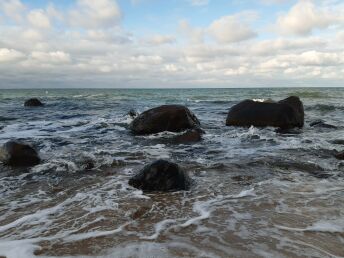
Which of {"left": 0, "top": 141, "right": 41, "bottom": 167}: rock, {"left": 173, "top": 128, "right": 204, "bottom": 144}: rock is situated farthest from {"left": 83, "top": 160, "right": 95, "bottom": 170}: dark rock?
{"left": 173, "top": 128, "right": 204, "bottom": 144}: rock

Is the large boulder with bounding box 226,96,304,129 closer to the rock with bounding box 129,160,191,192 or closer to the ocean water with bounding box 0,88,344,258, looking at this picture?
the ocean water with bounding box 0,88,344,258


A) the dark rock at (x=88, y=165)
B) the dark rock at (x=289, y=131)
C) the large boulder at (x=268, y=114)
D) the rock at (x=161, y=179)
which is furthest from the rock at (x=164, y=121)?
the rock at (x=161, y=179)

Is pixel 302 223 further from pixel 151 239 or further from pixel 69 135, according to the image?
pixel 69 135

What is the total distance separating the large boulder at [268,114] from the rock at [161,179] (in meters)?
7.84

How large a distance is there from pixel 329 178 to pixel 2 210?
519cm

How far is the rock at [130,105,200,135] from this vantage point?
1192 centimetres

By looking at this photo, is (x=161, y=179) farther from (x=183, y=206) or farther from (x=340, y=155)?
(x=340, y=155)

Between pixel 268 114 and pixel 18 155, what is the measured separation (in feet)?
28.5

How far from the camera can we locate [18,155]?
7.58 meters

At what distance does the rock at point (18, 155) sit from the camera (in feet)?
24.7

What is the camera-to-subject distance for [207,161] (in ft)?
25.7

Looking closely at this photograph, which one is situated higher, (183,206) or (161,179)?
(161,179)

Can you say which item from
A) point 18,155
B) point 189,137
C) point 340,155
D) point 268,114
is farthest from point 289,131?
point 18,155

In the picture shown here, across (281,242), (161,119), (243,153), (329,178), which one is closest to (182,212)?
(281,242)
